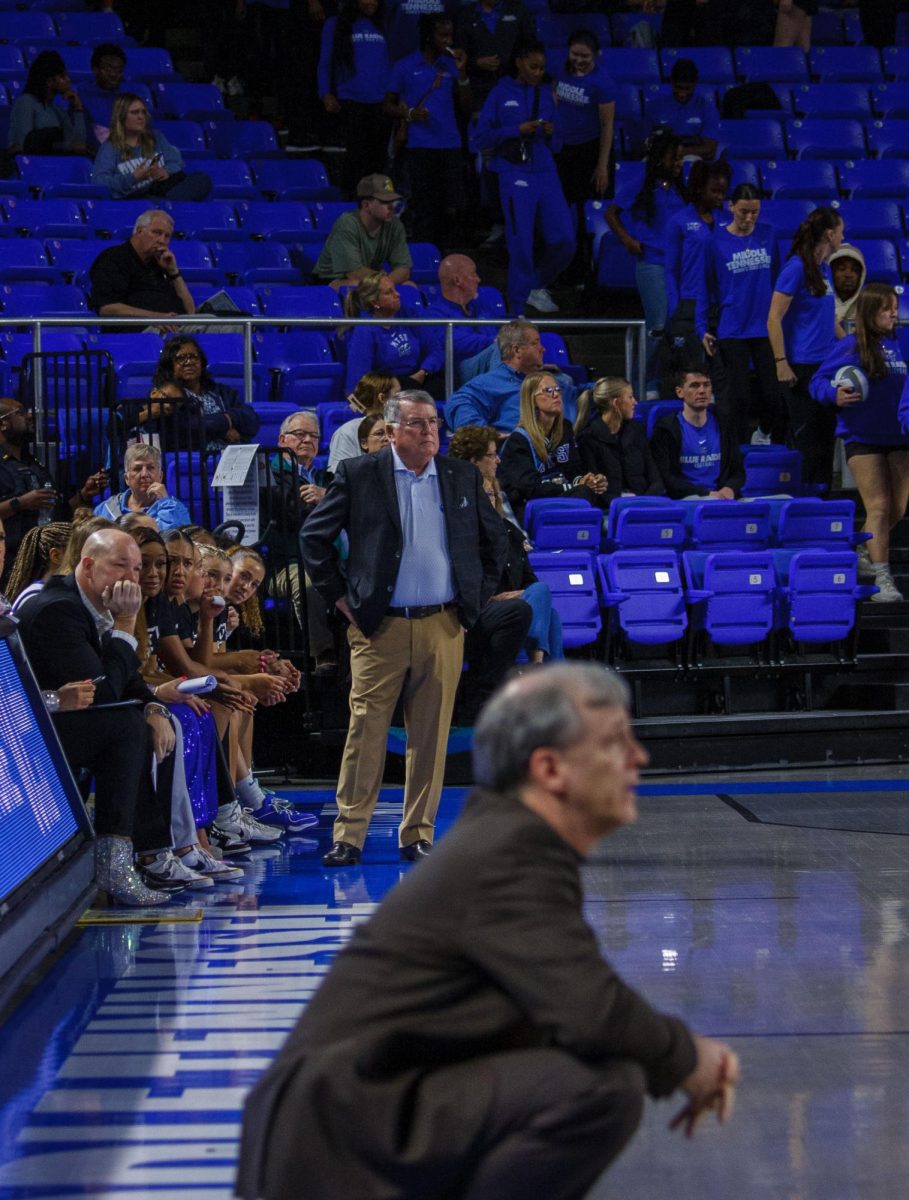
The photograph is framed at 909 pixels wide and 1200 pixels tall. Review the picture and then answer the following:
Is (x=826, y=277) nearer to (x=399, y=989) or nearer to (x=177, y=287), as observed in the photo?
(x=177, y=287)

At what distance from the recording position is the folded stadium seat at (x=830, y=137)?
560 inches

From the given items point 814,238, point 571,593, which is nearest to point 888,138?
point 814,238

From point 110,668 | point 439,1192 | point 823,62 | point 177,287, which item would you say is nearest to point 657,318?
point 177,287

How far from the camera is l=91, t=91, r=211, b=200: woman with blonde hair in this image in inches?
483

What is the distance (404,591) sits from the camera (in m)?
7.02

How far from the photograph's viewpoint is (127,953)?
5.58 m

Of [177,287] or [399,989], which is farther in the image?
[177,287]

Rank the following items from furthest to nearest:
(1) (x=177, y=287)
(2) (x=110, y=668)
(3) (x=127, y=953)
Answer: (1) (x=177, y=287) → (2) (x=110, y=668) → (3) (x=127, y=953)

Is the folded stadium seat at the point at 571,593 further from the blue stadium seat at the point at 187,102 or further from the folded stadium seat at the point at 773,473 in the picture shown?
the blue stadium seat at the point at 187,102

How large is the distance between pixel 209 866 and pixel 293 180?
7.93 metres

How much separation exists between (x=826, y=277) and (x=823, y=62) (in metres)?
4.54

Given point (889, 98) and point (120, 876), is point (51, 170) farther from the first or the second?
point (120, 876)

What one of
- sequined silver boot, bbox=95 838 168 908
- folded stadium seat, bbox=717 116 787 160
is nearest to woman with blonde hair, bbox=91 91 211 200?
folded stadium seat, bbox=717 116 787 160

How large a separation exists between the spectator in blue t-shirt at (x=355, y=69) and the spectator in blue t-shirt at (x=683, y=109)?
2.13 metres
